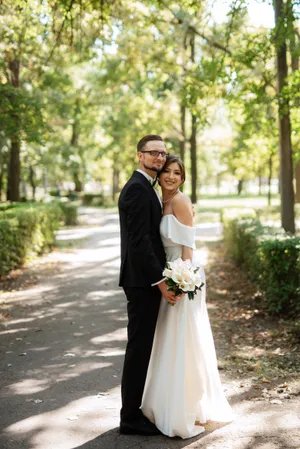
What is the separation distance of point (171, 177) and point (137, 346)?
143cm

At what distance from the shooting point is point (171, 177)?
181 inches

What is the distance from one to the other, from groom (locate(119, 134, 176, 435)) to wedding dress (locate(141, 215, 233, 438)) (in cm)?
10

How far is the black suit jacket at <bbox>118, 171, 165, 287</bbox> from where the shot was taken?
4312 mm

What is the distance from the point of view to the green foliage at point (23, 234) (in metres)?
12.2

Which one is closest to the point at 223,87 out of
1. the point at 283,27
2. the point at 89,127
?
the point at 283,27

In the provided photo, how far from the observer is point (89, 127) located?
43.1 m

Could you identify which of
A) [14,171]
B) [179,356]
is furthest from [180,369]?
[14,171]

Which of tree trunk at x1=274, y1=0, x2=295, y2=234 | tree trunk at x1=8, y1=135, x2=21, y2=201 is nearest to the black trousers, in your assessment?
tree trunk at x1=274, y1=0, x2=295, y2=234

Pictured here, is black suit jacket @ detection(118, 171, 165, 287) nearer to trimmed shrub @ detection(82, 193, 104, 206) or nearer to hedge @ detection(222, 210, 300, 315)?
hedge @ detection(222, 210, 300, 315)

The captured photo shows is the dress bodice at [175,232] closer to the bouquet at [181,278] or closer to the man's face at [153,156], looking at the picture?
the bouquet at [181,278]

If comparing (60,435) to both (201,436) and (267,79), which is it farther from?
(267,79)

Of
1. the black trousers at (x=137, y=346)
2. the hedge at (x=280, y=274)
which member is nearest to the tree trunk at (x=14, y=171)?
the hedge at (x=280, y=274)

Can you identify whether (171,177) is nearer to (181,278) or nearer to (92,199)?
(181,278)

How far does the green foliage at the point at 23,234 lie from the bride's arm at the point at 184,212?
26.1 feet
